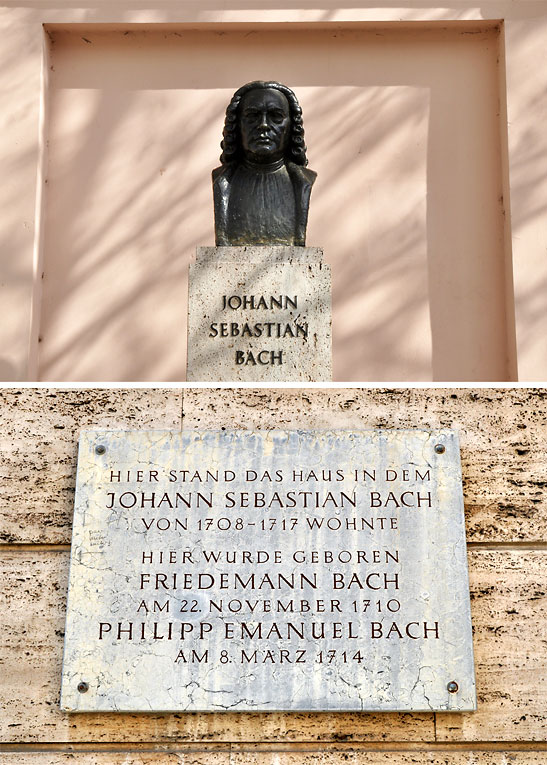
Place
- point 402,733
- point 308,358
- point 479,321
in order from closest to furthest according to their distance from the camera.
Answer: point 402,733 < point 308,358 < point 479,321

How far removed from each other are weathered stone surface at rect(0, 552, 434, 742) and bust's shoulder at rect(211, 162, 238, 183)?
2332 mm

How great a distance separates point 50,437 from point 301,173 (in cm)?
202

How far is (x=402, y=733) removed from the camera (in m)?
4.61

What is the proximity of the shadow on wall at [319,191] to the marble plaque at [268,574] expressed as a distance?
10.5 ft

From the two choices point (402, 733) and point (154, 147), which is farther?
point (154, 147)

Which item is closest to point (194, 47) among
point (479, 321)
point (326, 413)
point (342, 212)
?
Answer: point (342, 212)

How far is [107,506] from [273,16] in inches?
183

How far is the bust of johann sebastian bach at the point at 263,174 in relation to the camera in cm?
607

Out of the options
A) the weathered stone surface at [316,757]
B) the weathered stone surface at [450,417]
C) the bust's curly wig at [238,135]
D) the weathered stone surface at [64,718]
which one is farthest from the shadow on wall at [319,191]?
the weathered stone surface at [316,757]

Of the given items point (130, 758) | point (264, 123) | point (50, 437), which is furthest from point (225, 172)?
point (130, 758)

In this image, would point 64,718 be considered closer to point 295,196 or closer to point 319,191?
point 295,196

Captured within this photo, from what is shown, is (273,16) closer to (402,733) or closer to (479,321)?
(479,321)

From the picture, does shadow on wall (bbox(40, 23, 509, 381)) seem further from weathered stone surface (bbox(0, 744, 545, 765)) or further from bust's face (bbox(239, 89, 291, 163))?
weathered stone surface (bbox(0, 744, 545, 765))

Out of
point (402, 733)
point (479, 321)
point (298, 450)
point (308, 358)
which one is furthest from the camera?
point (479, 321)
